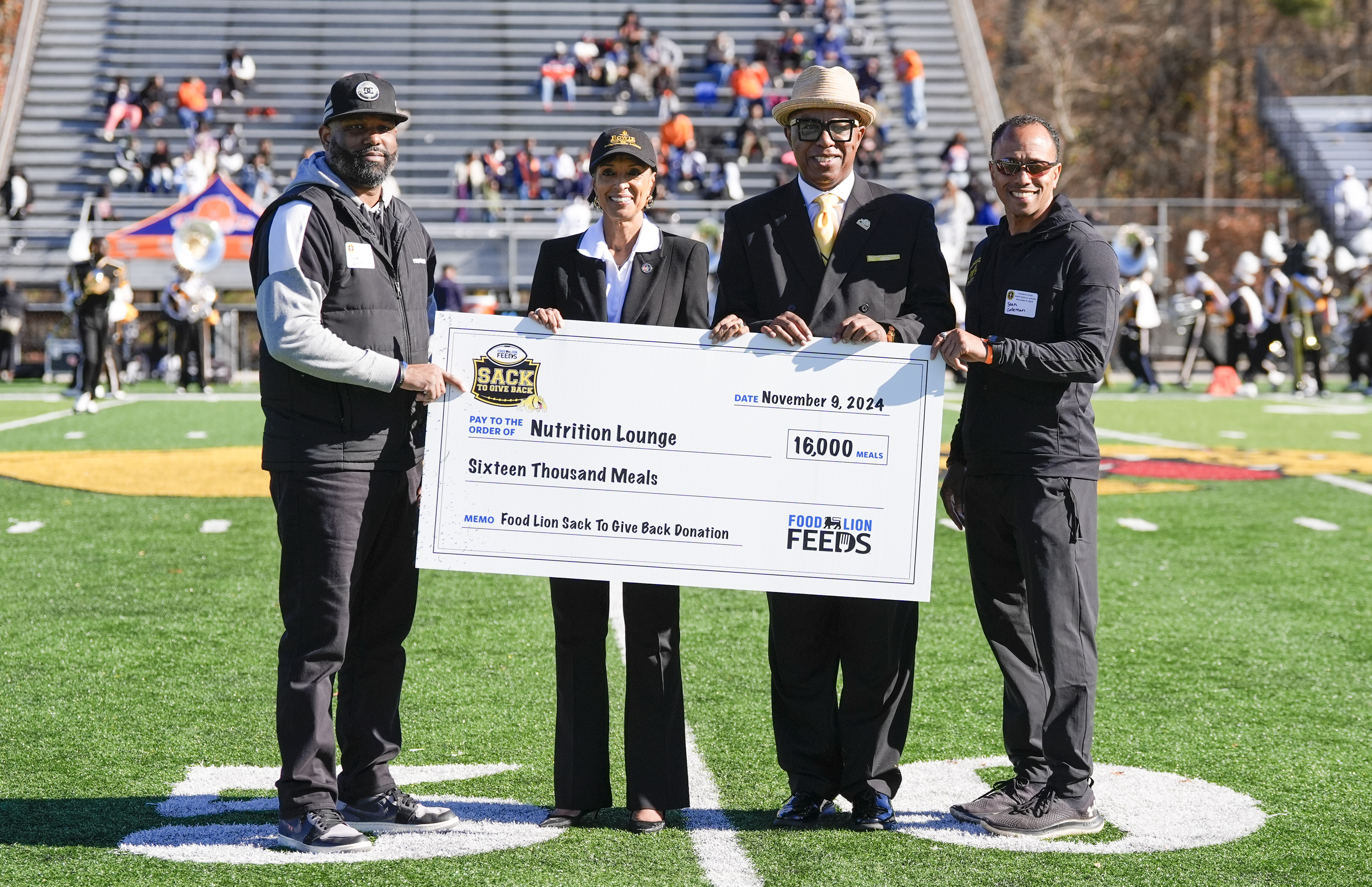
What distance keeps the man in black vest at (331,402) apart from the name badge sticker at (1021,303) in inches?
62.1

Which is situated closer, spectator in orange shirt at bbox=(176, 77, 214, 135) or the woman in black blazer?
the woman in black blazer

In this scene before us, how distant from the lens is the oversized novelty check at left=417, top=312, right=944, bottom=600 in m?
4.39

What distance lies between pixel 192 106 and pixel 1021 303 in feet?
103

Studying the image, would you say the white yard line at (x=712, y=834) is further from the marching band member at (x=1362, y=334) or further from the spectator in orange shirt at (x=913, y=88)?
the spectator in orange shirt at (x=913, y=88)

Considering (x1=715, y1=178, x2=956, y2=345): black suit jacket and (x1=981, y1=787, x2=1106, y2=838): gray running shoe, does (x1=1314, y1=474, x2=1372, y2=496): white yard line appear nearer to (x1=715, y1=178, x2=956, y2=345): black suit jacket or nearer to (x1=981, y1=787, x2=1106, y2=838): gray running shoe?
(x1=981, y1=787, x2=1106, y2=838): gray running shoe

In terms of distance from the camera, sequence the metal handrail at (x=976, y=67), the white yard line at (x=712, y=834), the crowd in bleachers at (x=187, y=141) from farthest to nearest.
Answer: the metal handrail at (x=976, y=67)
the crowd in bleachers at (x=187, y=141)
the white yard line at (x=712, y=834)

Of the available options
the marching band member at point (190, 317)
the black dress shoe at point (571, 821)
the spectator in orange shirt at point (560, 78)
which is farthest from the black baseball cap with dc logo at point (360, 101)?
the spectator in orange shirt at point (560, 78)

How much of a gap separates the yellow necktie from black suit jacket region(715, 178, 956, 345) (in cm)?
2

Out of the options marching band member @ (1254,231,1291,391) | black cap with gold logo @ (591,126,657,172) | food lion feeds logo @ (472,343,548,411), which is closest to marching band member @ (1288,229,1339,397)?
marching band member @ (1254,231,1291,391)

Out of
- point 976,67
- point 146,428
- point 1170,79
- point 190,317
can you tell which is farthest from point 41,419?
point 1170,79

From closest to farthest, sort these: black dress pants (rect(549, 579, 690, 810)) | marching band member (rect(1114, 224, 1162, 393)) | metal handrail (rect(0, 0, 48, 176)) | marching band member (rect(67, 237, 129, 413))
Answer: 1. black dress pants (rect(549, 579, 690, 810))
2. marching band member (rect(67, 237, 129, 413))
3. marching band member (rect(1114, 224, 1162, 393))
4. metal handrail (rect(0, 0, 48, 176))

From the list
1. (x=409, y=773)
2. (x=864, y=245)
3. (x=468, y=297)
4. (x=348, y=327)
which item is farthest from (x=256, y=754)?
(x=468, y=297)

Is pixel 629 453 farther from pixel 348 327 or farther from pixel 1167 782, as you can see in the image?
pixel 1167 782

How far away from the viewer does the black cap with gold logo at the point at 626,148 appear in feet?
13.9
